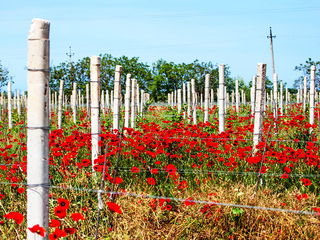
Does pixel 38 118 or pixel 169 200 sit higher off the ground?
pixel 38 118

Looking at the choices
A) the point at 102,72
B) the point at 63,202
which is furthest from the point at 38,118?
the point at 102,72

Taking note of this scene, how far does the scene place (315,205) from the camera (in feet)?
14.0

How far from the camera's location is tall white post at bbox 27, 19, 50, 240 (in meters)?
2.99

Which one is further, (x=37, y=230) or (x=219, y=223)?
(x=219, y=223)

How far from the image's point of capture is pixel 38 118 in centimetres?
299

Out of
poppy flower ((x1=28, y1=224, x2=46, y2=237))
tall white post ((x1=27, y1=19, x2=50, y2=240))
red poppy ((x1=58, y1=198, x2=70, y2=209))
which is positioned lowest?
poppy flower ((x1=28, y1=224, x2=46, y2=237))

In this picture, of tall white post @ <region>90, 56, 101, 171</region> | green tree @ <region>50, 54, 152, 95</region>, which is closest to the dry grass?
tall white post @ <region>90, 56, 101, 171</region>

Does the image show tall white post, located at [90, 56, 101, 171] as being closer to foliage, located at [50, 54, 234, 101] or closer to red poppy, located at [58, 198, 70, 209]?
red poppy, located at [58, 198, 70, 209]

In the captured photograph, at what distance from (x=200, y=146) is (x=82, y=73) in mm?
43081

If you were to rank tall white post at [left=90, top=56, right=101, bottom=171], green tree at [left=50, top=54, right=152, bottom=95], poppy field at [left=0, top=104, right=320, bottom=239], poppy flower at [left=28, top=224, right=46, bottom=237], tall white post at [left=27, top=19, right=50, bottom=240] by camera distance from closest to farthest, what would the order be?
poppy flower at [left=28, top=224, right=46, bottom=237] → tall white post at [left=27, top=19, right=50, bottom=240] → poppy field at [left=0, top=104, right=320, bottom=239] → tall white post at [left=90, top=56, right=101, bottom=171] → green tree at [left=50, top=54, right=152, bottom=95]

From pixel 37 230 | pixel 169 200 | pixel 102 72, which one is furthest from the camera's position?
pixel 102 72

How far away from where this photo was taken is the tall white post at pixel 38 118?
2.99 m

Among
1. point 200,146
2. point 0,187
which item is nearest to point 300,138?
point 200,146

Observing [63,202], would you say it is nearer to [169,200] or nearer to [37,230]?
[37,230]
